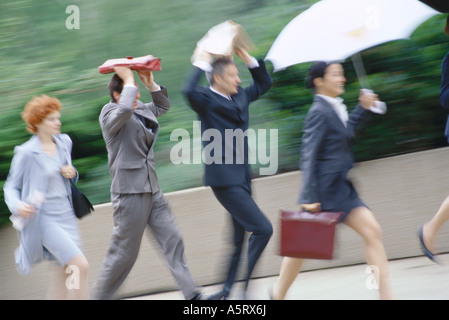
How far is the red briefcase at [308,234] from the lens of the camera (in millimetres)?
4773

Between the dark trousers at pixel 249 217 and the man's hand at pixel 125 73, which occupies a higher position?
the man's hand at pixel 125 73

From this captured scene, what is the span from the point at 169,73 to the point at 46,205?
2743 millimetres

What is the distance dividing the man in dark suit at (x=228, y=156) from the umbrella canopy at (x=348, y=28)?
0.44 metres

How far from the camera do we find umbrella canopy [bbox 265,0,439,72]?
5113 millimetres

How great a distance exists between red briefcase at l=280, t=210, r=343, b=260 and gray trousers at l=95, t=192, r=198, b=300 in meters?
0.80

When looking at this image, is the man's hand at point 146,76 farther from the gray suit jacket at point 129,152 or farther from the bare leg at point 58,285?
the bare leg at point 58,285

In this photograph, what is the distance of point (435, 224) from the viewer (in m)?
5.52

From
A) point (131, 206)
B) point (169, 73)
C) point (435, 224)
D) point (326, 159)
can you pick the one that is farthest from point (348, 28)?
point (169, 73)

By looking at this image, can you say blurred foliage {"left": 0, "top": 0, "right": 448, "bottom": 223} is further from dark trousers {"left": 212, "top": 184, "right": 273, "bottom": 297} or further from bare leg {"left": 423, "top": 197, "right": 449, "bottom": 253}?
dark trousers {"left": 212, "top": 184, "right": 273, "bottom": 297}

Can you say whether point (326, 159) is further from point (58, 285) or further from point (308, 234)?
point (58, 285)

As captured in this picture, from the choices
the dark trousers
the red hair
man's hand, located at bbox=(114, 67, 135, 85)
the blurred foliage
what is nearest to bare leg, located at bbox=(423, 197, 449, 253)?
the blurred foliage

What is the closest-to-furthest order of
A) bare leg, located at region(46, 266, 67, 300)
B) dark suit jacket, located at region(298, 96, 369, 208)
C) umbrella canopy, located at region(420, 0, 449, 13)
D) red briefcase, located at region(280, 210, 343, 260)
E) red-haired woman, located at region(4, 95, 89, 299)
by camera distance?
red briefcase, located at region(280, 210, 343, 260), dark suit jacket, located at region(298, 96, 369, 208), red-haired woman, located at region(4, 95, 89, 299), bare leg, located at region(46, 266, 67, 300), umbrella canopy, located at region(420, 0, 449, 13)

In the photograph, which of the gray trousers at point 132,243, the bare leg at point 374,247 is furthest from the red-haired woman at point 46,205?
the bare leg at point 374,247

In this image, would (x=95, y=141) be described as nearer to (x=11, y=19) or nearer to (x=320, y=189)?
(x=11, y=19)
